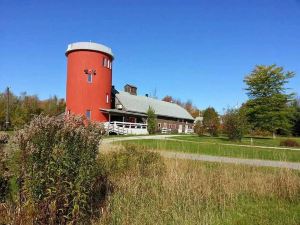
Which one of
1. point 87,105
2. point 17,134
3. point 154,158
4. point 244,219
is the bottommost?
point 244,219

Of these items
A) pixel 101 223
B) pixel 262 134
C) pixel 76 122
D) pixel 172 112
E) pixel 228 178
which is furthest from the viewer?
pixel 172 112

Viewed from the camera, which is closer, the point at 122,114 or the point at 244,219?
the point at 244,219

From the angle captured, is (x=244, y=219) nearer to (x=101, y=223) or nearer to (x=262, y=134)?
(x=101, y=223)

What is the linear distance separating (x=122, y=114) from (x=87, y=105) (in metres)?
5.79

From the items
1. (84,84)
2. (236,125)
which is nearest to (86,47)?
(84,84)

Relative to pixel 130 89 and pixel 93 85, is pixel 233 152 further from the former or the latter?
pixel 130 89

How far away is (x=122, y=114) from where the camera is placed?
143 ft

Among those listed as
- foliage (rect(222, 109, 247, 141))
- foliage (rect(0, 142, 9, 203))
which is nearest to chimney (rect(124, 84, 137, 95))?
foliage (rect(222, 109, 247, 141))

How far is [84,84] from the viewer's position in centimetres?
3938

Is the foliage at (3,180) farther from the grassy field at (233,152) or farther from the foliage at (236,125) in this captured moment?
the foliage at (236,125)

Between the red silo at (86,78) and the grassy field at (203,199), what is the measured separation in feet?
103

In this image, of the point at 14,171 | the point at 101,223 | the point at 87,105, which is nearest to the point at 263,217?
the point at 101,223

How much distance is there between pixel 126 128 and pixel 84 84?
7.43m

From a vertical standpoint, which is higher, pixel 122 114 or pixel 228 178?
pixel 122 114
